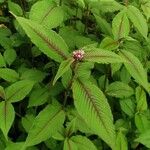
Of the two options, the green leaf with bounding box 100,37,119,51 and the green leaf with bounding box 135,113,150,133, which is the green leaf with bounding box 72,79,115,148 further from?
the green leaf with bounding box 135,113,150,133

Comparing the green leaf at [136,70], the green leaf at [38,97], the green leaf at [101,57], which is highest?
the green leaf at [101,57]

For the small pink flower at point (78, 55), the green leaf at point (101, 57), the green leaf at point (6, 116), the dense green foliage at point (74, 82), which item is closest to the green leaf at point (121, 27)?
the dense green foliage at point (74, 82)

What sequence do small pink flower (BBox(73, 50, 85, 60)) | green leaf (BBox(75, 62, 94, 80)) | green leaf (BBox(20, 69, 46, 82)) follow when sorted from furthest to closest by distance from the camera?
green leaf (BBox(20, 69, 46, 82)), green leaf (BBox(75, 62, 94, 80)), small pink flower (BBox(73, 50, 85, 60))

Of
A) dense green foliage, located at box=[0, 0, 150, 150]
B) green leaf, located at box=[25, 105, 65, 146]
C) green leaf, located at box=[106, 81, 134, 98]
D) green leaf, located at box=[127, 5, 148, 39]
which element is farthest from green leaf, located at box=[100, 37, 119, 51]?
green leaf, located at box=[25, 105, 65, 146]

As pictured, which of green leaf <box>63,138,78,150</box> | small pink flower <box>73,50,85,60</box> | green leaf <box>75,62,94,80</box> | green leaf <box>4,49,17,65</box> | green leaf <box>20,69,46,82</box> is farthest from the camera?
green leaf <box>4,49,17,65</box>

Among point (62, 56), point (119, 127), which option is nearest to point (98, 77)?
point (119, 127)

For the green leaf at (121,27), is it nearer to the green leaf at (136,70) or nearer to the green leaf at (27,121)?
the green leaf at (136,70)

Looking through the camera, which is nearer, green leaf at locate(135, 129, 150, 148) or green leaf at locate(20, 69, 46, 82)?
green leaf at locate(135, 129, 150, 148)
